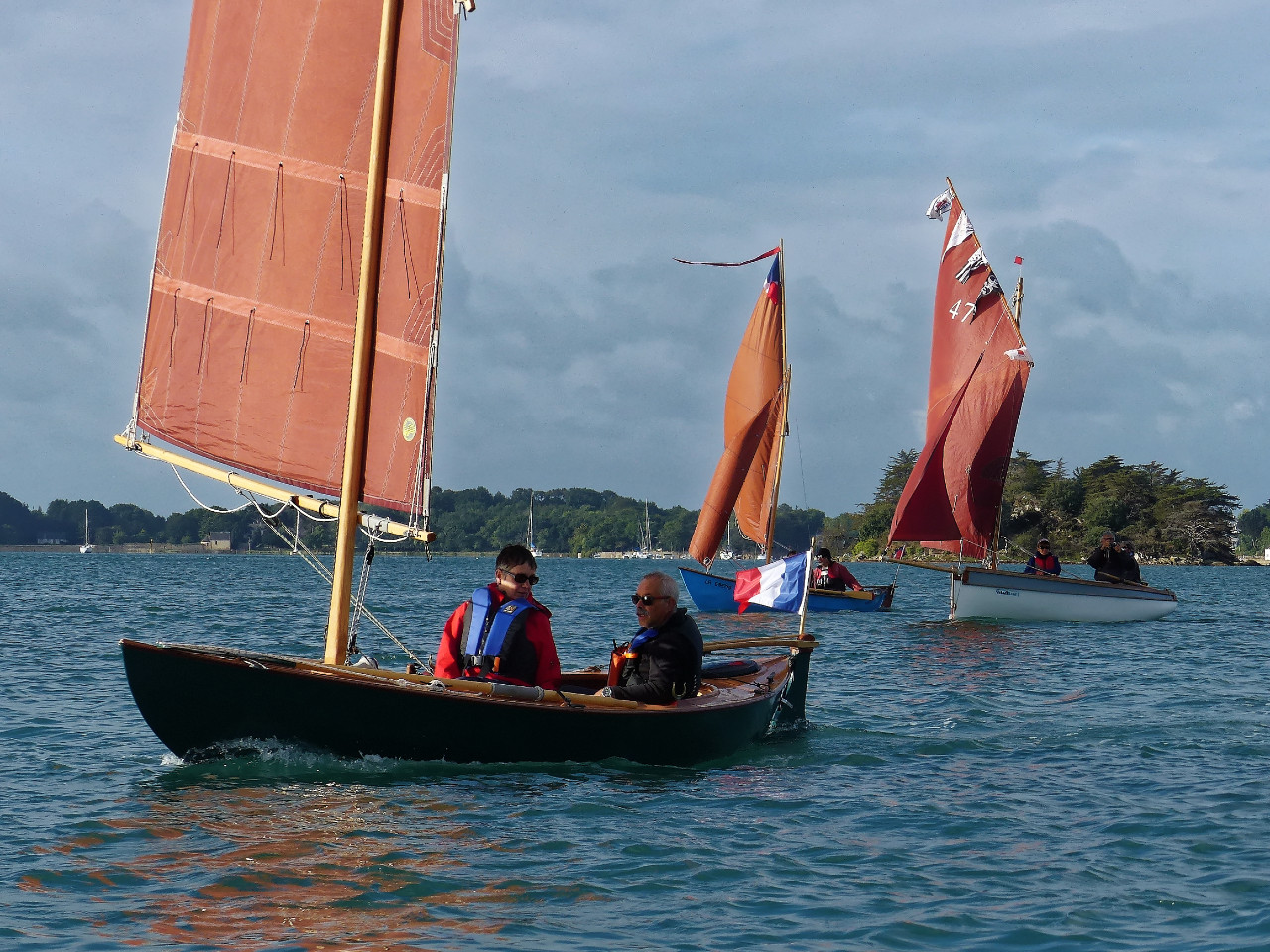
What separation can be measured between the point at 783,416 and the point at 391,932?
31301 millimetres

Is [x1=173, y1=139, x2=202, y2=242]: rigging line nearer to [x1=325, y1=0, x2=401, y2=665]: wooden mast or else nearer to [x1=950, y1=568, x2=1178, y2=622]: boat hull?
[x1=325, y1=0, x2=401, y2=665]: wooden mast

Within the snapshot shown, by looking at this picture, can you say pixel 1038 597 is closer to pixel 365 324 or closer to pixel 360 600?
pixel 360 600

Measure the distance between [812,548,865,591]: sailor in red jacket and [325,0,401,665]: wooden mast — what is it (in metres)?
27.6

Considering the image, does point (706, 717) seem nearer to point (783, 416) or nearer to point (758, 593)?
point (758, 593)

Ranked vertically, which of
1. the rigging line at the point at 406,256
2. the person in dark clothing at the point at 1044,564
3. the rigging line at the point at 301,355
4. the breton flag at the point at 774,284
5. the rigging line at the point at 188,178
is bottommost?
the person in dark clothing at the point at 1044,564

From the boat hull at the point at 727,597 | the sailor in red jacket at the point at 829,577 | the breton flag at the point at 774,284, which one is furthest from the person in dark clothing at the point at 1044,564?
the breton flag at the point at 774,284

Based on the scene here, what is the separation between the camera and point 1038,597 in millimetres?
35281

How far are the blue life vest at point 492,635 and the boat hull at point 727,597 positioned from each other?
2556 centimetres

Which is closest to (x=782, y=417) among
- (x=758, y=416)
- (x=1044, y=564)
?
(x=758, y=416)

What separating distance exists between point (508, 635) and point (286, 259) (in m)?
4.03

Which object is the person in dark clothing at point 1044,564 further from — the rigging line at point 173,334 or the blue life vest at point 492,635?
the rigging line at point 173,334

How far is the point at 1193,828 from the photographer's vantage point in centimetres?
1034

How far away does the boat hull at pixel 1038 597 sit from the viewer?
3488cm

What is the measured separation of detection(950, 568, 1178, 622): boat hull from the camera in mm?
34875
